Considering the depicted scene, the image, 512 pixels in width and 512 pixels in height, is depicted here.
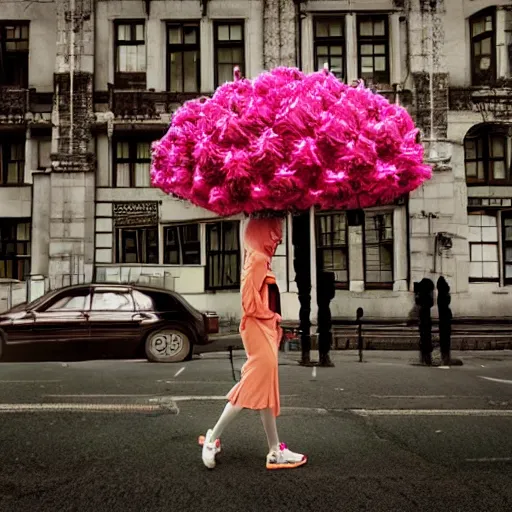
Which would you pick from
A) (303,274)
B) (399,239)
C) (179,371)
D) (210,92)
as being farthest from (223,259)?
(399,239)

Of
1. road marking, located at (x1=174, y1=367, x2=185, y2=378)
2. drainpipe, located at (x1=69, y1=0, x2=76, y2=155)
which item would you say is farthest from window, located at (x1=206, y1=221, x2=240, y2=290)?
drainpipe, located at (x1=69, y1=0, x2=76, y2=155)

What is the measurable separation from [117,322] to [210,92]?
401cm

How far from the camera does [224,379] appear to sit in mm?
7480

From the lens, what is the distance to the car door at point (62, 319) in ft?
29.6

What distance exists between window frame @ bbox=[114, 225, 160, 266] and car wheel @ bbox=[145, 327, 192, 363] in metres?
1.22

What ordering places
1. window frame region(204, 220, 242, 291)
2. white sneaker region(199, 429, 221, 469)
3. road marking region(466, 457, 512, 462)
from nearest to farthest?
white sneaker region(199, 429, 221, 469) → road marking region(466, 457, 512, 462) → window frame region(204, 220, 242, 291)

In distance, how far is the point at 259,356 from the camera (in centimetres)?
349

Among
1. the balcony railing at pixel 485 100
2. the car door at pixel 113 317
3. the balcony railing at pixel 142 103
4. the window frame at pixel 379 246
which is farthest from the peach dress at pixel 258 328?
the balcony railing at pixel 485 100

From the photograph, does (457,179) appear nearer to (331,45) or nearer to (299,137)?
(331,45)

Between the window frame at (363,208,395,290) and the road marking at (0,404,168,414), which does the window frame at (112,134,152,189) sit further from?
the road marking at (0,404,168,414)

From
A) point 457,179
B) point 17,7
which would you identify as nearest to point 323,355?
point 457,179

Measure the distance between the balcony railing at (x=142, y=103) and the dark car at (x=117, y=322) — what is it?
3.01m

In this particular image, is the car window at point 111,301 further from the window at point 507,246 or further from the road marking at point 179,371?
the window at point 507,246

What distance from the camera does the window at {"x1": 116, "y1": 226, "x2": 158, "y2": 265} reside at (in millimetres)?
9656
